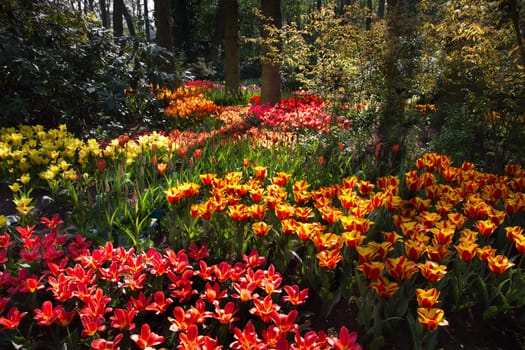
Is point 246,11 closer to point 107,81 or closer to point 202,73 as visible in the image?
point 202,73

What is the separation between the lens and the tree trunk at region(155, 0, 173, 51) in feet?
32.2

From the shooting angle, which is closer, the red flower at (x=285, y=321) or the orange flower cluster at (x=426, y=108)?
the red flower at (x=285, y=321)

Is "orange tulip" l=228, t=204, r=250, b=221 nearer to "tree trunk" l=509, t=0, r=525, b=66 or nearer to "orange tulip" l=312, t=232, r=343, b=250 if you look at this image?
"orange tulip" l=312, t=232, r=343, b=250

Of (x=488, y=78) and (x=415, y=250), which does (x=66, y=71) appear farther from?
(x=488, y=78)

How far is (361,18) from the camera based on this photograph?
267 inches

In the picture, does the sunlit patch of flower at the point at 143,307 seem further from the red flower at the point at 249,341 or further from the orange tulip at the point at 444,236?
the orange tulip at the point at 444,236

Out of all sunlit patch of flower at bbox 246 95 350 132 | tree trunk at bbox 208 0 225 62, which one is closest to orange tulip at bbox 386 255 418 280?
sunlit patch of flower at bbox 246 95 350 132

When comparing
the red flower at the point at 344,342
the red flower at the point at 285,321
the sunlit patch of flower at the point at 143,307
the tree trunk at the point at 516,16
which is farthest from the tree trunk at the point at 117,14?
the red flower at the point at 344,342

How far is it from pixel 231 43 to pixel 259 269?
9.60m

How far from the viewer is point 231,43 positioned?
10.8 meters

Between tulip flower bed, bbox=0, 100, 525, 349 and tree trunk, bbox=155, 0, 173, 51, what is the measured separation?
7.48m

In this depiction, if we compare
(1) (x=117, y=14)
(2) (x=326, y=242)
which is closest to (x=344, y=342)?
(2) (x=326, y=242)

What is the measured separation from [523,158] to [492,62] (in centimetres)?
109

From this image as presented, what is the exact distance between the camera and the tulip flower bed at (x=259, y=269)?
167cm
